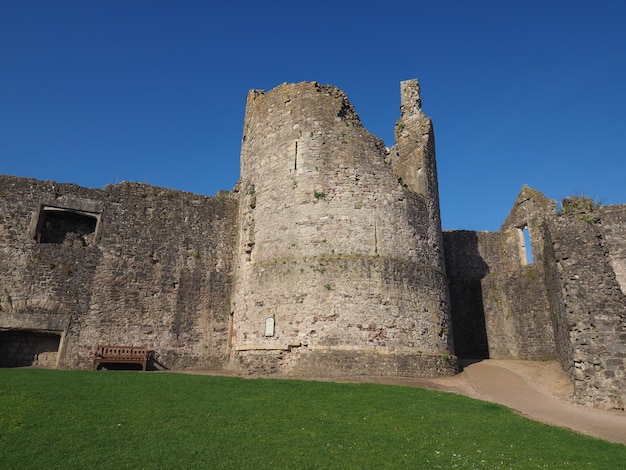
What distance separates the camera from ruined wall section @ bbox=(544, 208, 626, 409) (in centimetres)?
1323

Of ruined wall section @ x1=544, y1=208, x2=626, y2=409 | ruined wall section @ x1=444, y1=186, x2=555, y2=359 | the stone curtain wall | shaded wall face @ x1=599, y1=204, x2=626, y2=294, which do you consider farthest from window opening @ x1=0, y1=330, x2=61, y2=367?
shaded wall face @ x1=599, y1=204, x2=626, y2=294

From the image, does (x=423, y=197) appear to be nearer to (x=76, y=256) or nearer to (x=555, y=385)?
(x=555, y=385)

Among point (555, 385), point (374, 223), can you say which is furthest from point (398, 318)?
point (555, 385)

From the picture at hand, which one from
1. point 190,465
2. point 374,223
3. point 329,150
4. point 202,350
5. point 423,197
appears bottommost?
point 190,465

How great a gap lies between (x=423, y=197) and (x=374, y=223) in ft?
9.87

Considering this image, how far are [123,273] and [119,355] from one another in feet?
10.4

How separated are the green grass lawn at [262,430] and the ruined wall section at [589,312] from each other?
347 cm

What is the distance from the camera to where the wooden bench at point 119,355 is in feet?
56.5

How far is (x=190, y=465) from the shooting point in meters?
6.98

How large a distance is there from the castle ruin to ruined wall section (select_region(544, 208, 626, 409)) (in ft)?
0.15

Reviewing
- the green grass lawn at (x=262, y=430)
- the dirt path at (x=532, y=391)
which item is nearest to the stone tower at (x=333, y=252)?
the dirt path at (x=532, y=391)

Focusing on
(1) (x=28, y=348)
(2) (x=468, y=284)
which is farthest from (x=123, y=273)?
(2) (x=468, y=284)

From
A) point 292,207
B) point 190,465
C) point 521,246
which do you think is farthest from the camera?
point 521,246

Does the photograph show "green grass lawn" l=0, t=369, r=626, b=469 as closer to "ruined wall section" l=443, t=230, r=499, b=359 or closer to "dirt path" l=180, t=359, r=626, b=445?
"dirt path" l=180, t=359, r=626, b=445
